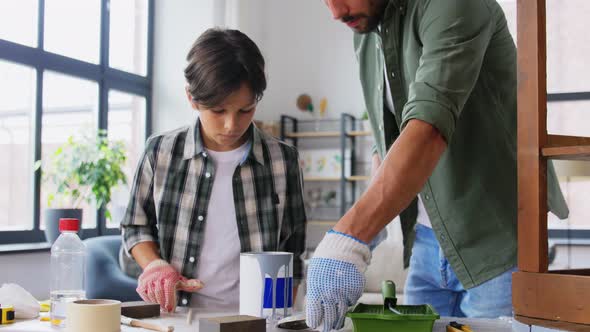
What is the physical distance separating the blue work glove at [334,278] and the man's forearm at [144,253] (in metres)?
0.63

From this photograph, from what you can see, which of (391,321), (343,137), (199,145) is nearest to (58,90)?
(343,137)

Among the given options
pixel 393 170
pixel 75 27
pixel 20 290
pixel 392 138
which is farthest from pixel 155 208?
pixel 75 27

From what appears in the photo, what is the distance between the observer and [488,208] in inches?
52.1

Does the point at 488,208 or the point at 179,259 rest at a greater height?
the point at 488,208

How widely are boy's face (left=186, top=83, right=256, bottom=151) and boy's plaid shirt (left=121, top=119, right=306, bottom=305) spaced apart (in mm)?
67

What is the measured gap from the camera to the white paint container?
42.7 inches

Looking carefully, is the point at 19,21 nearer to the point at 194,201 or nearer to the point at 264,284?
the point at 194,201

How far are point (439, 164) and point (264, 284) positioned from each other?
0.48m

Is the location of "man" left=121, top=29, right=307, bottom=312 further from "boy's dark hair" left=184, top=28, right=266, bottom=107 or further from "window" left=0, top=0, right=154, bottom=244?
"window" left=0, top=0, right=154, bottom=244

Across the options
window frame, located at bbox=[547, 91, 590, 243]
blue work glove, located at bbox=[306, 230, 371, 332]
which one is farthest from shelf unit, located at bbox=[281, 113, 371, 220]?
blue work glove, located at bbox=[306, 230, 371, 332]

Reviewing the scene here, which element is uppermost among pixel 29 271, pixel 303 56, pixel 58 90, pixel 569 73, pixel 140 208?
pixel 303 56

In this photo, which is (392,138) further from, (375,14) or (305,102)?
(305,102)

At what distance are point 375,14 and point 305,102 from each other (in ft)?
16.6

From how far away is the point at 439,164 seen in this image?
4.44 ft
